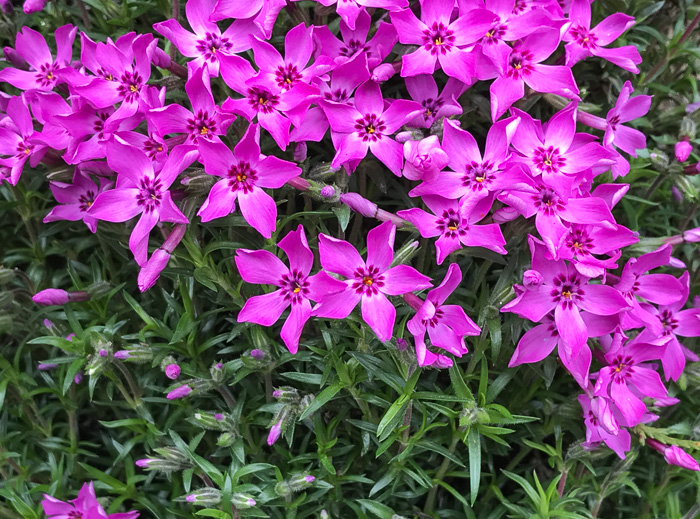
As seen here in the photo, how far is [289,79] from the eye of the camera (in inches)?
70.0

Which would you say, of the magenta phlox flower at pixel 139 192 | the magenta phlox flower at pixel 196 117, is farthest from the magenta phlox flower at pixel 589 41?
the magenta phlox flower at pixel 139 192

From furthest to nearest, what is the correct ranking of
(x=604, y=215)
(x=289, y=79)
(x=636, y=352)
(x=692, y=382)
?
1. (x=692, y=382)
2. (x=636, y=352)
3. (x=289, y=79)
4. (x=604, y=215)

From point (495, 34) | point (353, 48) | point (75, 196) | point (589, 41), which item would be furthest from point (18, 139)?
point (589, 41)

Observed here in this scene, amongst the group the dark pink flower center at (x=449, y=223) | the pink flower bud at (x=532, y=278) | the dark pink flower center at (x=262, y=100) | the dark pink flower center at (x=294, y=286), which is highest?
the dark pink flower center at (x=262, y=100)

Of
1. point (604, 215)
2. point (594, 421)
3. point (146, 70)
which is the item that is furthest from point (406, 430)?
point (146, 70)

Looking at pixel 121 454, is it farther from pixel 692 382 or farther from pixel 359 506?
pixel 692 382

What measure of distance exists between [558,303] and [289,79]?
3.48 feet

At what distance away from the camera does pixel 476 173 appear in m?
1.72

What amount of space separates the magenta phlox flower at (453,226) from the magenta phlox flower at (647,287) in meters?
0.48

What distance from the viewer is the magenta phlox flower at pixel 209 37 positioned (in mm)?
1850

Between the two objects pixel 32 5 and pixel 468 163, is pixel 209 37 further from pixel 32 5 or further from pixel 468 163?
pixel 468 163

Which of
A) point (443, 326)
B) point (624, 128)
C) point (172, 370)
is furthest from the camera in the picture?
point (624, 128)

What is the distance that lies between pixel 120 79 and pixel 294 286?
868 millimetres

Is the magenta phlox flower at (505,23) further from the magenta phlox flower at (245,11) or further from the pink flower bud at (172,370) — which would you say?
the pink flower bud at (172,370)
